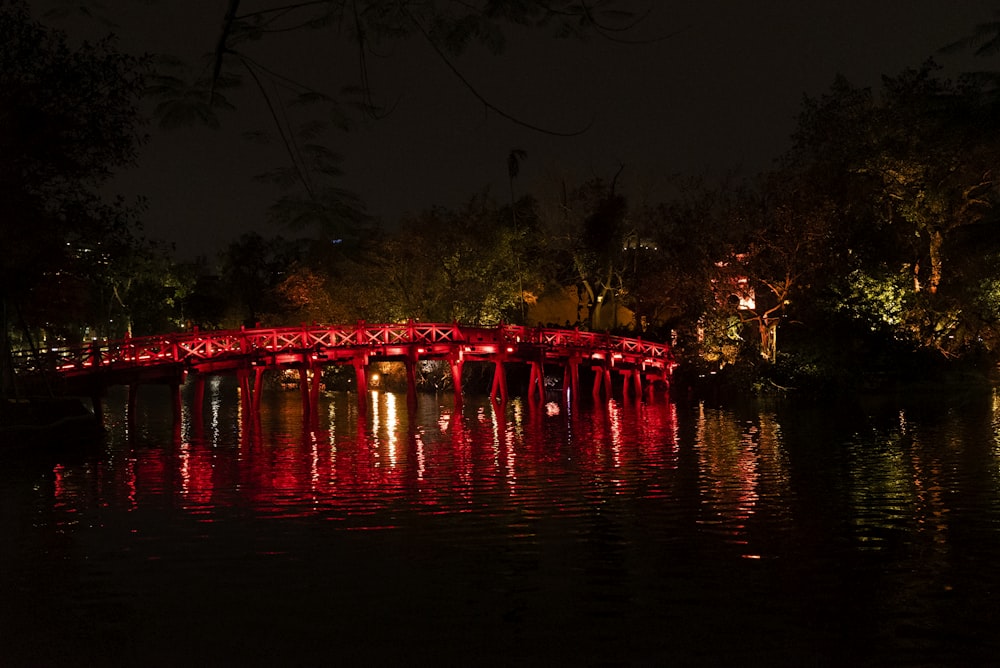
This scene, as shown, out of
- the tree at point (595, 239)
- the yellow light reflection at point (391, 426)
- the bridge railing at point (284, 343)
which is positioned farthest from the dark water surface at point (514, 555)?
the tree at point (595, 239)

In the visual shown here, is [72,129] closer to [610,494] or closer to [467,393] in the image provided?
[610,494]

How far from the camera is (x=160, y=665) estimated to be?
8.48 metres

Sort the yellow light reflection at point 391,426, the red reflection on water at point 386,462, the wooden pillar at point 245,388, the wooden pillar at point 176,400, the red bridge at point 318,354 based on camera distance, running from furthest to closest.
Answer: the wooden pillar at point 245,388, the wooden pillar at point 176,400, the red bridge at point 318,354, the yellow light reflection at point 391,426, the red reflection on water at point 386,462

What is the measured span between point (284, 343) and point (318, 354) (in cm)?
128

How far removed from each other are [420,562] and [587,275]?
4161 centimetres

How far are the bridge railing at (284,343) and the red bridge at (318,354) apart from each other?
35 millimetres

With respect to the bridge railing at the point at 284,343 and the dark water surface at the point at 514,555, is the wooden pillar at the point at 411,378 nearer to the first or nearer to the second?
the bridge railing at the point at 284,343

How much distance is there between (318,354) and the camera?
35219mm

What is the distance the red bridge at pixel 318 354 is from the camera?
30156 millimetres

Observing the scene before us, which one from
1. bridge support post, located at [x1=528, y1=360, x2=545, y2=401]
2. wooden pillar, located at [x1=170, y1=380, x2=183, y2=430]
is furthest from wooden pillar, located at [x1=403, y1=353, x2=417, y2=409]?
wooden pillar, located at [x1=170, y1=380, x2=183, y2=430]

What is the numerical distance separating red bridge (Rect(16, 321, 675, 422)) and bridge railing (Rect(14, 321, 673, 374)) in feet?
0.12

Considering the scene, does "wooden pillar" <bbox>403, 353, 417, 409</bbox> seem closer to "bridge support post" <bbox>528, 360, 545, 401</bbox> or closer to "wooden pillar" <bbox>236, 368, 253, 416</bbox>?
"bridge support post" <bbox>528, 360, 545, 401</bbox>

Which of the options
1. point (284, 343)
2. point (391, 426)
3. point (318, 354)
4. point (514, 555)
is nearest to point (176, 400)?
point (284, 343)

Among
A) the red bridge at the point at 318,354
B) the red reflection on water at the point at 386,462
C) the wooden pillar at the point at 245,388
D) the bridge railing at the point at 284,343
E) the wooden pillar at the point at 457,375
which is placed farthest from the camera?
the wooden pillar at the point at 457,375
